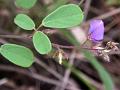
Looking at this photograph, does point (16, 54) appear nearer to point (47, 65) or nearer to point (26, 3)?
point (26, 3)

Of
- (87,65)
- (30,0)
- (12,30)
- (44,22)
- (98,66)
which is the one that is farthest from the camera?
(87,65)

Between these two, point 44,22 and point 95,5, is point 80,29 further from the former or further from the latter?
point 44,22

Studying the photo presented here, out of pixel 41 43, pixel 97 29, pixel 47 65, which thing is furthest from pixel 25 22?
pixel 47 65

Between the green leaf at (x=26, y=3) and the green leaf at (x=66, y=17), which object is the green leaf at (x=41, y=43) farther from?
the green leaf at (x=26, y=3)

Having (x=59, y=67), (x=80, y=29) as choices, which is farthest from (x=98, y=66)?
(x=80, y=29)

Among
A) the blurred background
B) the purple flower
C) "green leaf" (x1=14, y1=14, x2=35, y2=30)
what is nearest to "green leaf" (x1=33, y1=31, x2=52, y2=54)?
"green leaf" (x1=14, y1=14, x2=35, y2=30)

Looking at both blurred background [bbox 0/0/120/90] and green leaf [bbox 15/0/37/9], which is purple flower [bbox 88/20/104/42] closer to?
green leaf [bbox 15/0/37/9]
